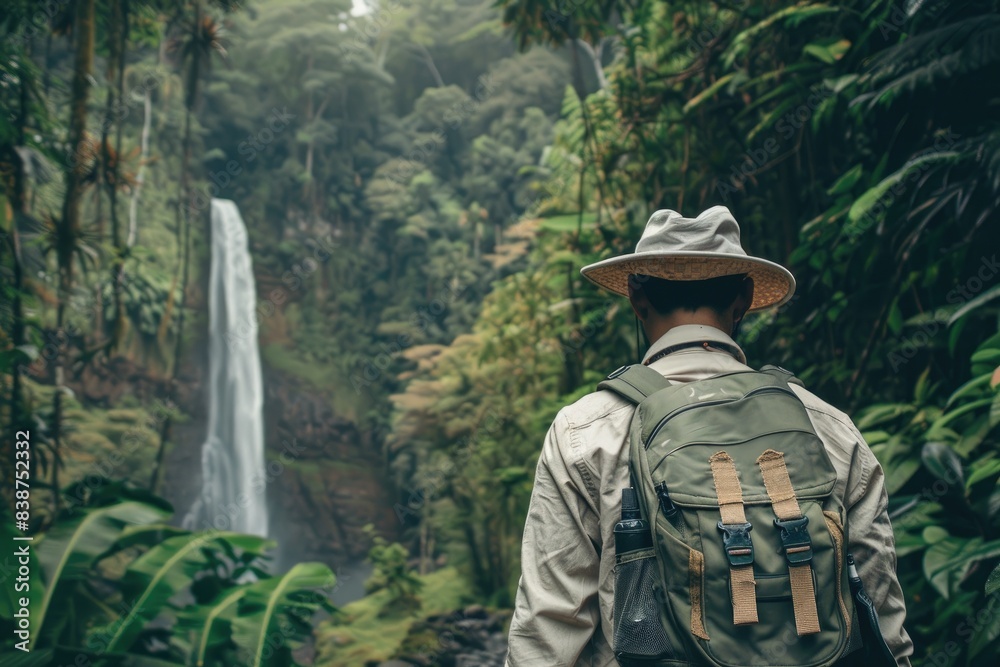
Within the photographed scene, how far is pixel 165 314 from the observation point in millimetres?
9727

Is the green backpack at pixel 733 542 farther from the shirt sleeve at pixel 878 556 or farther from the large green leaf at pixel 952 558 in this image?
the large green leaf at pixel 952 558

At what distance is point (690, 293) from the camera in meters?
1.23

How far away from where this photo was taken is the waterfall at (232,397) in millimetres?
10109

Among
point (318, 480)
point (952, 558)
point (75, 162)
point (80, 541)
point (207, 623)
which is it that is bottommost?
point (318, 480)

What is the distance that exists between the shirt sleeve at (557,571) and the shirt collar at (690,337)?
20 cm

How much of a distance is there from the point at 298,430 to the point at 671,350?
11.2 metres

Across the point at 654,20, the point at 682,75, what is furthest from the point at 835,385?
the point at 654,20

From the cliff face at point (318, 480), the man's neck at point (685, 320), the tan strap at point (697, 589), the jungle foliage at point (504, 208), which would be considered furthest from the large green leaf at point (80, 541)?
the cliff face at point (318, 480)

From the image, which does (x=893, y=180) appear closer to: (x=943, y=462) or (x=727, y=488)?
(x=943, y=462)

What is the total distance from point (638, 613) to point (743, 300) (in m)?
0.56

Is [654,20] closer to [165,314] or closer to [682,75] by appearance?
[682,75]

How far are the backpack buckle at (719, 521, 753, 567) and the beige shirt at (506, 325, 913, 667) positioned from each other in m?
0.17

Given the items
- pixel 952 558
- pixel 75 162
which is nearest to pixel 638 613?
pixel 952 558

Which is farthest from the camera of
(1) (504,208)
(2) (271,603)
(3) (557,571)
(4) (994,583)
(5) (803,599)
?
(1) (504,208)
